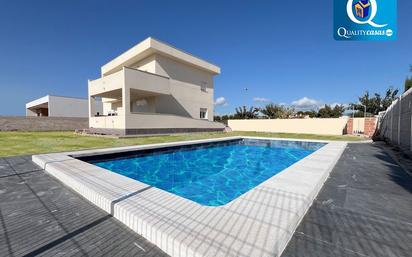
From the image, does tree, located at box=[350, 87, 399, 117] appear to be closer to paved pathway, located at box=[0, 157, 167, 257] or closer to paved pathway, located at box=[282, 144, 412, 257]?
paved pathway, located at box=[282, 144, 412, 257]

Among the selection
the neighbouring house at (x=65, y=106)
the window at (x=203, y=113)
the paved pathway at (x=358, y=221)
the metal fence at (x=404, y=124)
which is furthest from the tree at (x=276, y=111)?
the paved pathway at (x=358, y=221)

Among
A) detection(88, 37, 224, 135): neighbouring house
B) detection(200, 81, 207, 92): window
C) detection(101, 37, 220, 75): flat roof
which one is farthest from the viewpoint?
detection(200, 81, 207, 92): window

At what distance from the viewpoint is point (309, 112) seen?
49688 mm

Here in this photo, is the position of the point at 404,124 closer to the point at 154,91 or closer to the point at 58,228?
the point at 58,228

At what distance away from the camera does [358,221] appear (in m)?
2.50

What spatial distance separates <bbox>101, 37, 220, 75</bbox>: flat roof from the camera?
1625cm

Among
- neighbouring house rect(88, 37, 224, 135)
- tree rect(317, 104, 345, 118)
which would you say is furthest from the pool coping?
tree rect(317, 104, 345, 118)

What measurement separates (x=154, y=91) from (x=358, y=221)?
15530mm

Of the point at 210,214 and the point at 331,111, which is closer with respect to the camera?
the point at 210,214

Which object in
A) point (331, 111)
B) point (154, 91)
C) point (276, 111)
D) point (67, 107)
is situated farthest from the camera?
point (331, 111)

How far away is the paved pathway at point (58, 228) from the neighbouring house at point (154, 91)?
10.7m

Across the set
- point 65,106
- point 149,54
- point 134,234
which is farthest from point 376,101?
point 65,106

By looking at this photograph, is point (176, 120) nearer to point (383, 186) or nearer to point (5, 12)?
point (5, 12)

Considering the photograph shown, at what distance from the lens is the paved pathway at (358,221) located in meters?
1.94
